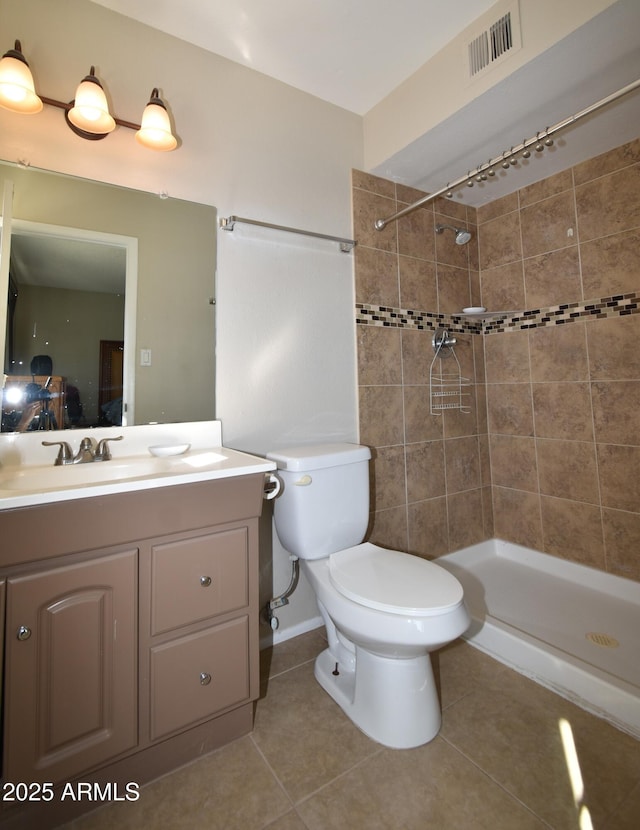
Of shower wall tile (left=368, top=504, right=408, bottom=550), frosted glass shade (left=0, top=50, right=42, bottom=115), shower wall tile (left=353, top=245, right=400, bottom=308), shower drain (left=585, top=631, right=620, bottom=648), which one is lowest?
shower drain (left=585, top=631, right=620, bottom=648)

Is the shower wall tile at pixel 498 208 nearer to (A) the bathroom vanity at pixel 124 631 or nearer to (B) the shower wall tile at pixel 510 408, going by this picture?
(B) the shower wall tile at pixel 510 408

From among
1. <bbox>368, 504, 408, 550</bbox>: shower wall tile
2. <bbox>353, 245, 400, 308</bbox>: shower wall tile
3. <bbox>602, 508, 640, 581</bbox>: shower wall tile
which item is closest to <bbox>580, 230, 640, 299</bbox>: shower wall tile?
<bbox>353, 245, 400, 308</bbox>: shower wall tile

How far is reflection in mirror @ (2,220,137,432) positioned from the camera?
1.26 m

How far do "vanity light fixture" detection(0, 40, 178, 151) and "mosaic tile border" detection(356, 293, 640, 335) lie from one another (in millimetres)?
1065

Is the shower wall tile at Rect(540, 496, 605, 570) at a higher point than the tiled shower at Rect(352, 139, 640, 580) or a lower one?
lower

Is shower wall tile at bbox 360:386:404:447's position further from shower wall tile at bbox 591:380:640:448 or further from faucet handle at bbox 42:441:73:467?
faucet handle at bbox 42:441:73:467

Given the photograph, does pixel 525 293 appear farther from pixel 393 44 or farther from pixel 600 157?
pixel 393 44

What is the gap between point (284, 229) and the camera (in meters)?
1.65

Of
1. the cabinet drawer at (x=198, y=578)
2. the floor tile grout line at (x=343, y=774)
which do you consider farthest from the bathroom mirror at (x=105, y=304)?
the floor tile grout line at (x=343, y=774)

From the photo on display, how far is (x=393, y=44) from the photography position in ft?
5.25

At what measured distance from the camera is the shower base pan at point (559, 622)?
1.33 m

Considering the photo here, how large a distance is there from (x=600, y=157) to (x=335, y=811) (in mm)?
2846

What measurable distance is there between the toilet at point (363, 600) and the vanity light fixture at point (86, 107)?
1253 mm

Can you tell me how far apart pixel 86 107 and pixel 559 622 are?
2.71 m
